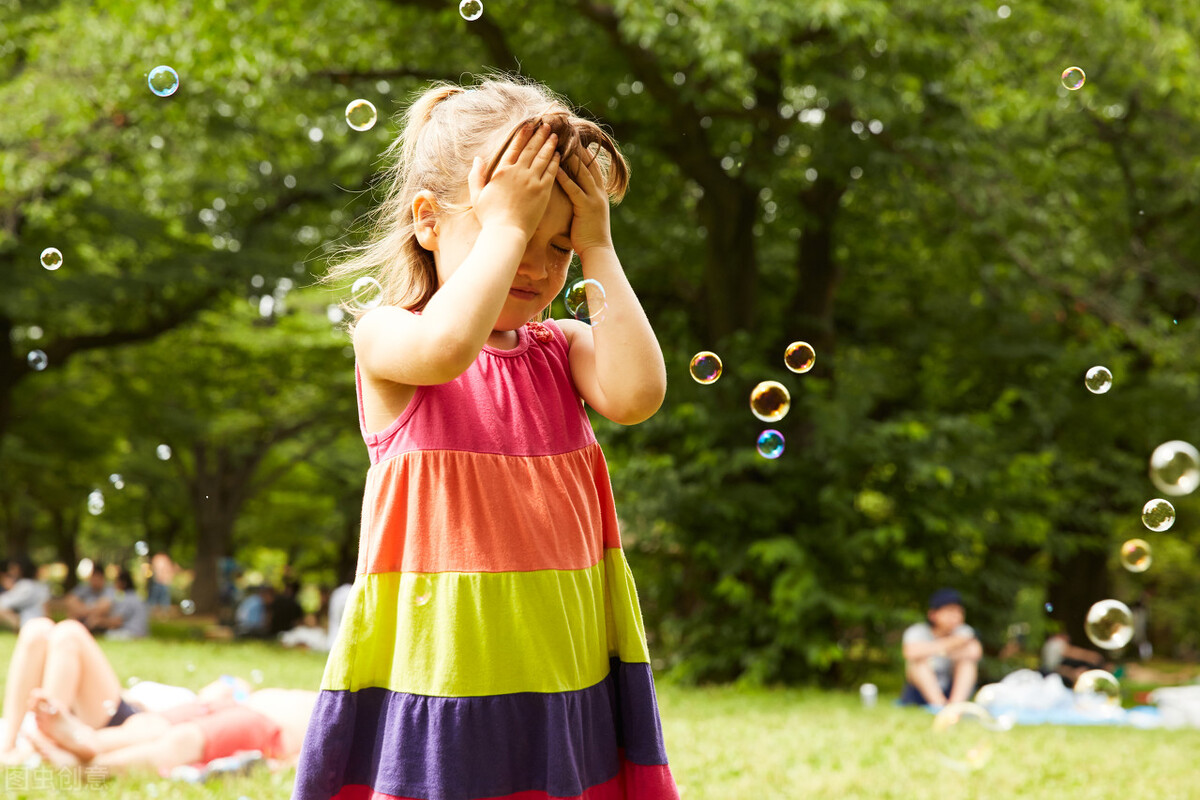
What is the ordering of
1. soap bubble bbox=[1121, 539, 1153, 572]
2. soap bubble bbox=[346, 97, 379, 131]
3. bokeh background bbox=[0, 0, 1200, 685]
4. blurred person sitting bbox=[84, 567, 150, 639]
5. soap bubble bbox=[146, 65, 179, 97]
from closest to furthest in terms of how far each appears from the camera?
soap bubble bbox=[346, 97, 379, 131]
soap bubble bbox=[146, 65, 179, 97]
soap bubble bbox=[1121, 539, 1153, 572]
bokeh background bbox=[0, 0, 1200, 685]
blurred person sitting bbox=[84, 567, 150, 639]

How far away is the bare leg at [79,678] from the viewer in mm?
4555

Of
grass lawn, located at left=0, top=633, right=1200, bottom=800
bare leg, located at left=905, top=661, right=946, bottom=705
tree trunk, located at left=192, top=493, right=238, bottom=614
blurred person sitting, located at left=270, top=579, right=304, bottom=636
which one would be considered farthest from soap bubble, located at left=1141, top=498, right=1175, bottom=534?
tree trunk, located at left=192, top=493, right=238, bottom=614

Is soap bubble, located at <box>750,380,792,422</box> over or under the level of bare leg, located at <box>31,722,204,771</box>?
over

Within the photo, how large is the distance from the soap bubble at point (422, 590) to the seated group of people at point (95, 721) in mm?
3539

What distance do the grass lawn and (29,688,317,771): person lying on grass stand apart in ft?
0.37

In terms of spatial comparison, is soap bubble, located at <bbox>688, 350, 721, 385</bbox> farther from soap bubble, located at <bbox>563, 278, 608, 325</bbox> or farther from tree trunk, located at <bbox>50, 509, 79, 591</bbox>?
tree trunk, located at <bbox>50, 509, 79, 591</bbox>

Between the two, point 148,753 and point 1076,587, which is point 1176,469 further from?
point 1076,587

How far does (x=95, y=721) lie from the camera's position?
4.68m

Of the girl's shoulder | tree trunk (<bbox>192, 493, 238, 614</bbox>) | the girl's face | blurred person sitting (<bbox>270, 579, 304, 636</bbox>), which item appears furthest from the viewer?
tree trunk (<bbox>192, 493, 238, 614</bbox>)

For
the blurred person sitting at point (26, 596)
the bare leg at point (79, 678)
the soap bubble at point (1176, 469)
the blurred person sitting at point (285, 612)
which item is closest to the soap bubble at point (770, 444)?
the soap bubble at point (1176, 469)

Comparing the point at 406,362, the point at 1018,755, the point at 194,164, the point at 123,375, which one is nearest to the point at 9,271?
the point at 194,164

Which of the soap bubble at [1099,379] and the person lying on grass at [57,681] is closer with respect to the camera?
the soap bubble at [1099,379]

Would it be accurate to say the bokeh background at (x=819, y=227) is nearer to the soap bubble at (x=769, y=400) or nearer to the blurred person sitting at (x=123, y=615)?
the soap bubble at (x=769, y=400)

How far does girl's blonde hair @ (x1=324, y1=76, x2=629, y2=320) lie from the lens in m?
→ 1.68
